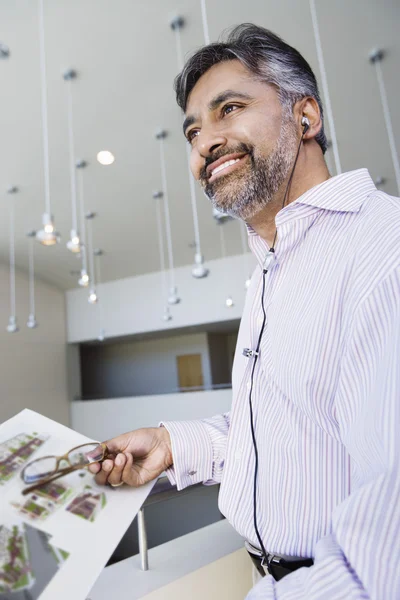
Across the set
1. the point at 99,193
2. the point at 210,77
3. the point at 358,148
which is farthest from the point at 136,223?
the point at 210,77

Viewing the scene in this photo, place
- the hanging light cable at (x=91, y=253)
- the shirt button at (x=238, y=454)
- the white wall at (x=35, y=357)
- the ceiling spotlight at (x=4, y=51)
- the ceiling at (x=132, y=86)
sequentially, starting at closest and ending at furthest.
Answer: the shirt button at (x=238, y=454), the ceiling at (x=132, y=86), the ceiling spotlight at (x=4, y=51), the hanging light cable at (x=91, y=253), the white wall at (x=35, y=357)

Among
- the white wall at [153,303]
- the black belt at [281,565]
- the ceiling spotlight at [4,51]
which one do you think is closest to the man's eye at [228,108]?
the black belt at [281,565]

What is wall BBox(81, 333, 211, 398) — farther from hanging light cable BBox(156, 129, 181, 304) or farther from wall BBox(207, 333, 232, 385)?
hanging light cable BBox(156, 129, 181, 304)

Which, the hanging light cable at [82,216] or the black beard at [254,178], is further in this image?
the hanging light cable at [82,216]

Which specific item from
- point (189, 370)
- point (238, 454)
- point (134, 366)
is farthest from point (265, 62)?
point (134, 366)

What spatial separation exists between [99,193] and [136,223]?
123 centimetres

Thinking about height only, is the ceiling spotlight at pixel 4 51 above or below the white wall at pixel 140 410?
above

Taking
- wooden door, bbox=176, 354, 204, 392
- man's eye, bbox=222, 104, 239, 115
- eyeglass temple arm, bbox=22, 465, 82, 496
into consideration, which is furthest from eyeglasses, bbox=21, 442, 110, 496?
wooden door, bbox=176, 354, 204, 392

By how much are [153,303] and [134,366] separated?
298 centimetres

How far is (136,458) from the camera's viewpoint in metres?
0.94

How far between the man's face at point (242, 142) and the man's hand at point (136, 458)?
0.54 metres

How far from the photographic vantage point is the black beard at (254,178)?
3.04ft

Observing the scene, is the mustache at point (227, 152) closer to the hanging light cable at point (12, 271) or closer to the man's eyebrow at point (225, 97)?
the man's eyebrow at point (225, 97)

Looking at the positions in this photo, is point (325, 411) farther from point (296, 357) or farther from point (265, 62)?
point (265, 62)
